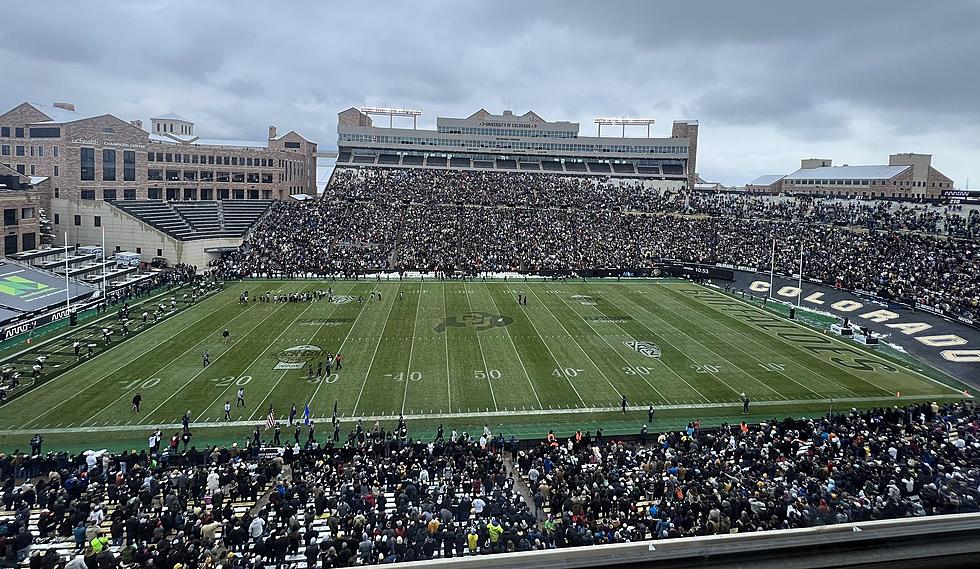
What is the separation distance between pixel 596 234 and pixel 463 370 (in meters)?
45.3

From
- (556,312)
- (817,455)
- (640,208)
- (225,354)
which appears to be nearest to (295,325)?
(225,354)

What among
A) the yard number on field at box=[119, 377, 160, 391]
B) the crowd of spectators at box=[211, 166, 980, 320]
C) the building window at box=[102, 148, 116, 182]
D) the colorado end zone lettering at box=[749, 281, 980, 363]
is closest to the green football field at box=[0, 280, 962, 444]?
the yard number on field at box=[119, 377, 160, 391]

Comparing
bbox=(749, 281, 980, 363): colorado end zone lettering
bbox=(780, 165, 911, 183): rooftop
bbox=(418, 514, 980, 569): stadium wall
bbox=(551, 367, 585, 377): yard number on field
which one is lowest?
bbox=(551, 367, 585, 377): yard number on field

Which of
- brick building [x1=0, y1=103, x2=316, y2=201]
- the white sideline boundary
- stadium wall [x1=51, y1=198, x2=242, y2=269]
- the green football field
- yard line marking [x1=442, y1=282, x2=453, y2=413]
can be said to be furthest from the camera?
brick building [x1=0, y1=103, x2=316, y2=201]

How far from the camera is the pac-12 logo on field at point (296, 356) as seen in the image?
30641mm

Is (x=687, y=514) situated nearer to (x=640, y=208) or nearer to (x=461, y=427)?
(x=461, y=427)

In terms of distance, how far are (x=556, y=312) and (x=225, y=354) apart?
2182 cm

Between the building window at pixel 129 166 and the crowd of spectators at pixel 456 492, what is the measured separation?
57821mm

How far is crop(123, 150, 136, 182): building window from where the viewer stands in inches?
2657

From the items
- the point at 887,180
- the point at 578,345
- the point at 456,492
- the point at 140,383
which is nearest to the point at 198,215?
the point at 140,383

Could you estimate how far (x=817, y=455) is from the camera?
18.0m

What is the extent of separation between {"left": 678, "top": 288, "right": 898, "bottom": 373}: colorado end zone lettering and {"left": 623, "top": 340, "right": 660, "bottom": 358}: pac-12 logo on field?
351 inches

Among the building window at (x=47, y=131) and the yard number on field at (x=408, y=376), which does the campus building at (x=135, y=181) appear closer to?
the building window at (x=47, y=131)

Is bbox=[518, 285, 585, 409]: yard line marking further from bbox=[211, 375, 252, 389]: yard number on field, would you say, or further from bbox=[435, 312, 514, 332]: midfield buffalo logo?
bbox=[211, 375, 252, 389]: yard number on field
